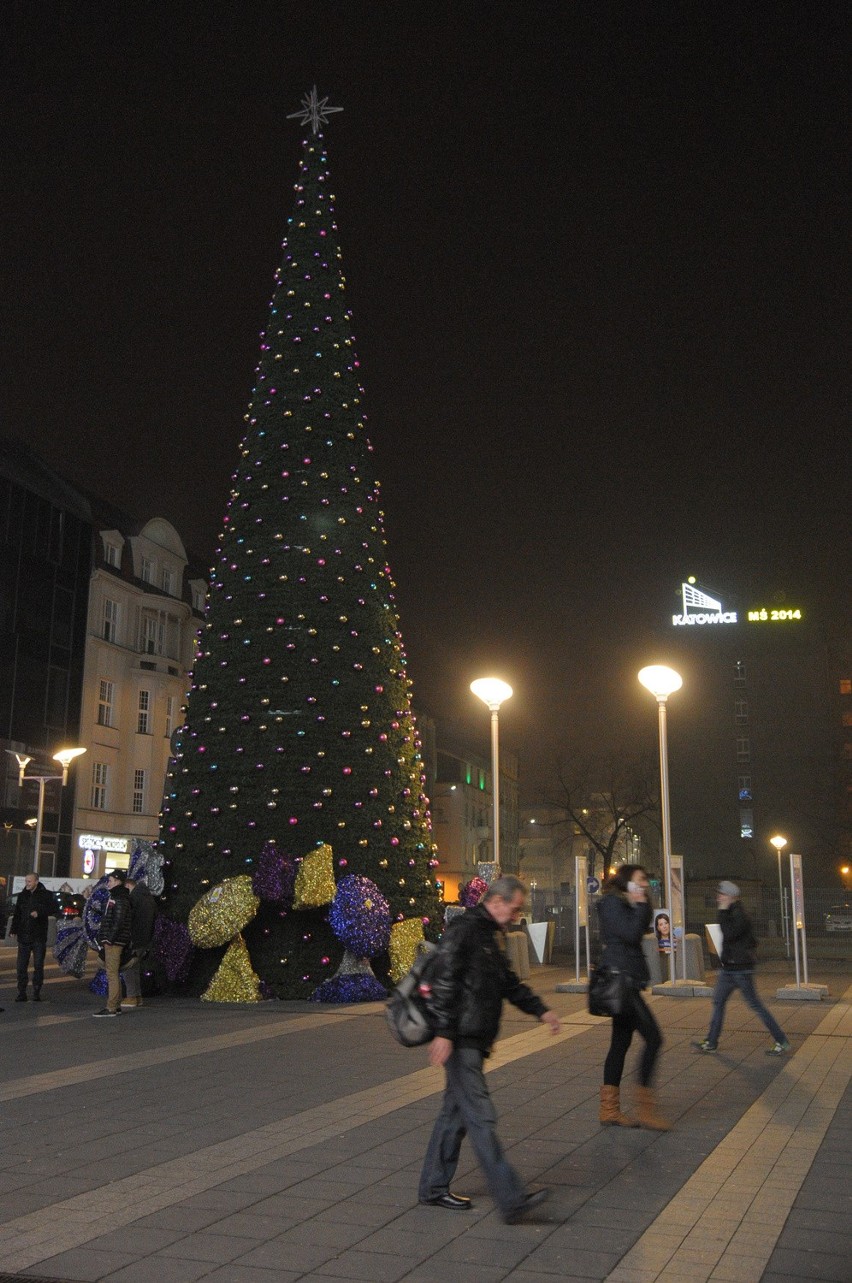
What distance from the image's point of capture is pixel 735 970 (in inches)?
444

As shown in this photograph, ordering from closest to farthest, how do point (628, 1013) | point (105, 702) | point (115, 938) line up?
point (628, 1013), point (115, 938), point (105, 702)

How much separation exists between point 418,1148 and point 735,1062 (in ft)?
15.8

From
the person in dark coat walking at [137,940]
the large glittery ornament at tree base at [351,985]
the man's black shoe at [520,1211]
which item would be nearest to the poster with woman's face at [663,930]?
the large glittery ornament at tree base at [351,985]

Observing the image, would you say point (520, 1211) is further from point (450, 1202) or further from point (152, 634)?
point (152, 634)

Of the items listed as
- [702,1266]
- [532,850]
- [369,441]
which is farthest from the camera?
[532,850]

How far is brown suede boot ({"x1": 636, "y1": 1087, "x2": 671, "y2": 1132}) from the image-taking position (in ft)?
25.7

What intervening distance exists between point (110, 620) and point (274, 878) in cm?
3898

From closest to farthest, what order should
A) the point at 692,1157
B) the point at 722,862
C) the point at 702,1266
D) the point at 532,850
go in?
the point at 702,1266
the point at 692,1157
the point at 722,862
the point at 532,850

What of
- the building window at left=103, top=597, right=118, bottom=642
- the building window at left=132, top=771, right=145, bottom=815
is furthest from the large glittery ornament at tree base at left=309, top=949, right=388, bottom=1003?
the building window at left=132, top=771, right=145, bottom=815

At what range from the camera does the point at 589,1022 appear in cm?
1431

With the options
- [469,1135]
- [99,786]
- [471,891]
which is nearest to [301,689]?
[471,891]

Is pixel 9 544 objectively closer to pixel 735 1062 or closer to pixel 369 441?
pixel 369 441

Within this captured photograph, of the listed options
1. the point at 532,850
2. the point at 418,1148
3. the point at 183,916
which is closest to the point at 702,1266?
the point at 418,1148

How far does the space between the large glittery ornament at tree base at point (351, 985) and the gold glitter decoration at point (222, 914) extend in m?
1.46
